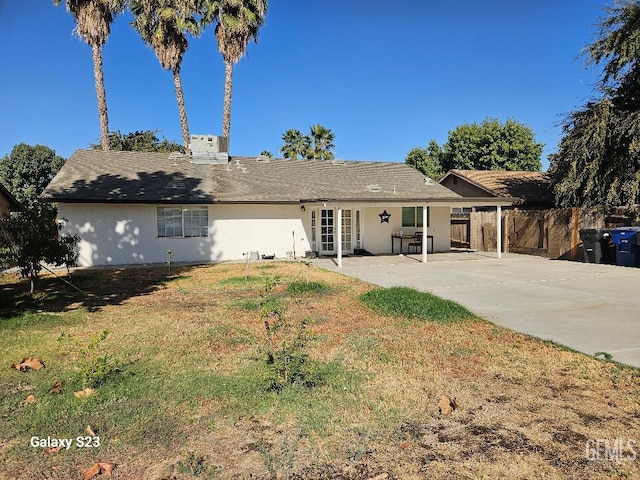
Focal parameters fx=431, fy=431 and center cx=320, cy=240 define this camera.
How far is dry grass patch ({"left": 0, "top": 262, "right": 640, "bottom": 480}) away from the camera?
114 inches

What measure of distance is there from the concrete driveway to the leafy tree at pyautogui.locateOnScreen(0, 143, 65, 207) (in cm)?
3537

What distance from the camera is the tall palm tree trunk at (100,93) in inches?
857

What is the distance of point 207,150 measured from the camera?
20000mm

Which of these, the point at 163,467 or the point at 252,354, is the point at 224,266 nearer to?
the point at 252,354

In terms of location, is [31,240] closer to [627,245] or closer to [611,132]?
[627,245]

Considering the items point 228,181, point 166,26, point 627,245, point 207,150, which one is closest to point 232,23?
point 166,26

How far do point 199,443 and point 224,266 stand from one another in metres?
11.7

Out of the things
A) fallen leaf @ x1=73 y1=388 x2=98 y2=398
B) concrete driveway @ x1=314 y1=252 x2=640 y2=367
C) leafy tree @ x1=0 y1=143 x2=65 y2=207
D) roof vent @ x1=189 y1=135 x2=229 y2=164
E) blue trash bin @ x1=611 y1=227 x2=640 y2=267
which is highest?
leafy tree @ x1=0 y1=143 x2=65 y2=207

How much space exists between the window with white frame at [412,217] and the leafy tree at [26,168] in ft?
115

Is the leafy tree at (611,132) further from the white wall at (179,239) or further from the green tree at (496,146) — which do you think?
the green tree at (496,146)

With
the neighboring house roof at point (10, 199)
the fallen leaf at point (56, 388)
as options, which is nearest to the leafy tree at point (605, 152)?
the fallen leaf at point (56, 388)

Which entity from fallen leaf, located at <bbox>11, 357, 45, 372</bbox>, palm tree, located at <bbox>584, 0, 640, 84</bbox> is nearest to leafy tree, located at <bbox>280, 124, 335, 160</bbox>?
palm tree, located at <bbox>584, 0, 640, 84</bbox>

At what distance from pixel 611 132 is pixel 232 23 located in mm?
18579

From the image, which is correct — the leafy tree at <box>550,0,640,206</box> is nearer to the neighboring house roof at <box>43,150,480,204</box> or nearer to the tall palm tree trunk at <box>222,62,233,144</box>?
the neighboring house roof at <box>43,150,480,204</box>
